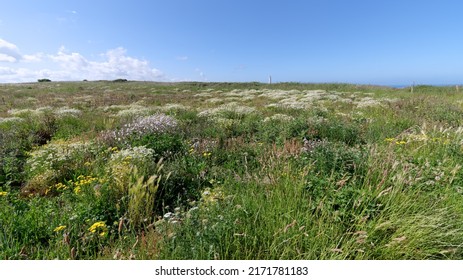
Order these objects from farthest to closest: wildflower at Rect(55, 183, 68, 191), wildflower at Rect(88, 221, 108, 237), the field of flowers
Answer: wildflower at Rect(55, 183, 68, 191) → wildflower at Rect(88, 221, 108, 237) → the field of flowers

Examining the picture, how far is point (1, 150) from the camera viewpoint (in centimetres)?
627

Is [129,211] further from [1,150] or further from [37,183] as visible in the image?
[1,150]

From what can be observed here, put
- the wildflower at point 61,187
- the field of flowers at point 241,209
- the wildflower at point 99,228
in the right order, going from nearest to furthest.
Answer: the field of flowers at point 241,209 < the wildflower at point 99,228 < the wildflower at point 61,187

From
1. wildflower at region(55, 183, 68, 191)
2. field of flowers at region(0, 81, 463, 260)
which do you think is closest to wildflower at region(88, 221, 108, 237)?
field of flowers at region(0, 81, 463, 260)

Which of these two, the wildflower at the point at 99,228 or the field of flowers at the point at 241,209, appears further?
the wildflower at the point at 99,228

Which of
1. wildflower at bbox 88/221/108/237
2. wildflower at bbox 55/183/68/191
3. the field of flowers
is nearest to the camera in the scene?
the field of flowers

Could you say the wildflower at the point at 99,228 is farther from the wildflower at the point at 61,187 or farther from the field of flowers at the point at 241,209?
the wildflower at the point at 61,187

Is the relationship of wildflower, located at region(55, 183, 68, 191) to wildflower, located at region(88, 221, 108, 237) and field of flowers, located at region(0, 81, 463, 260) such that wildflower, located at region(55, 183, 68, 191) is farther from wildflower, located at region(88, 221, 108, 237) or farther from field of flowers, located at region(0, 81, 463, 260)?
wildflower, located at region(88, 221, 108, 237)

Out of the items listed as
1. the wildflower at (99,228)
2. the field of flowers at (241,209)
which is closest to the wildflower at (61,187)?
the field of flowers at (241,209)

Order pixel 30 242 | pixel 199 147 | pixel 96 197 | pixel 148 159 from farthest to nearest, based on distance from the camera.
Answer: pixel 199 147, pixel 148 159, pixel 96 197, pixel 30 242

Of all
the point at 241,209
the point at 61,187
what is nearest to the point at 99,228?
the point at 241,209
